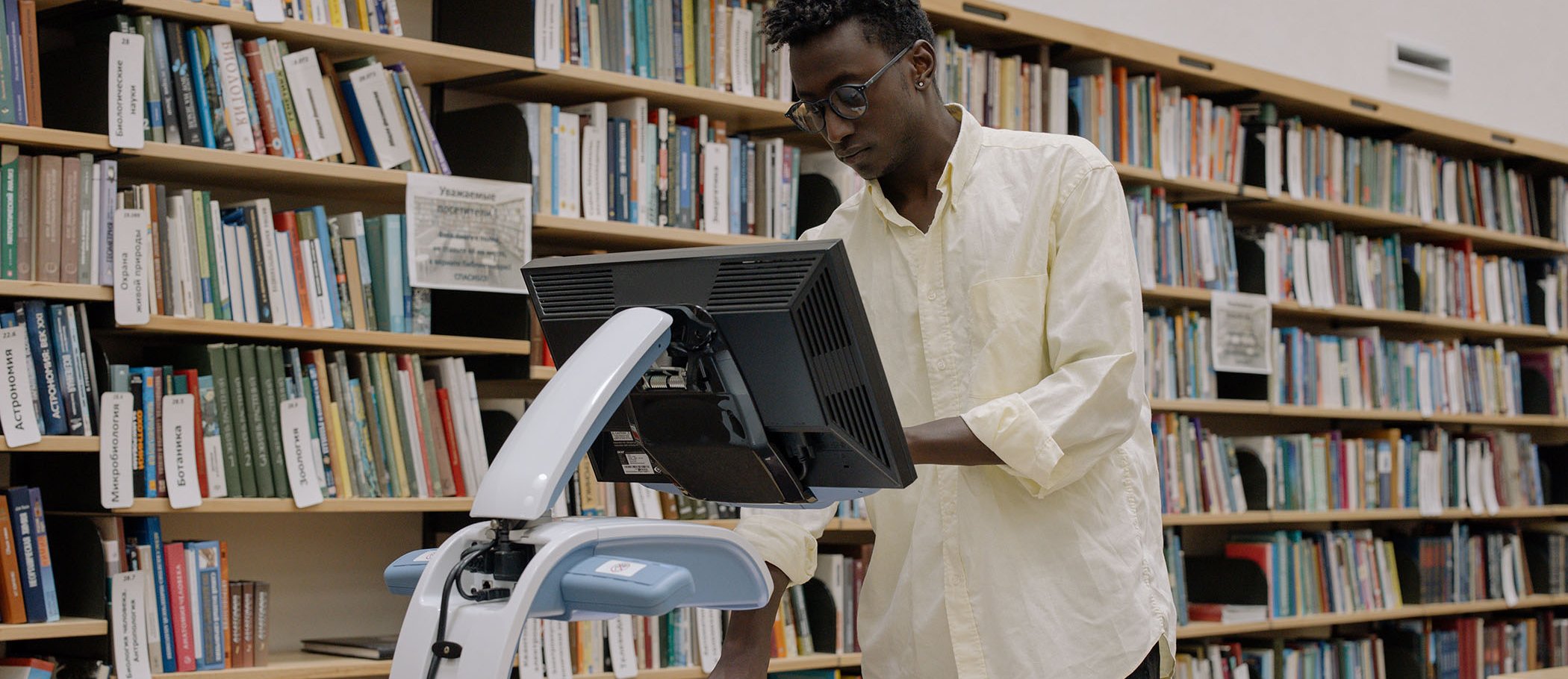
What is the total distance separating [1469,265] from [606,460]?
13.6ft

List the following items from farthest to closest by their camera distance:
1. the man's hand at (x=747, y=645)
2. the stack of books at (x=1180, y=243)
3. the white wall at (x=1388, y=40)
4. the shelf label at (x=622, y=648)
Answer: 1. the white wall at (x=1388, y=40)
2. the stack of books at (x=1180, y=243)
3. the shelf label at (x=622, y=648)
4. the man's hand at (x=747, y=645)

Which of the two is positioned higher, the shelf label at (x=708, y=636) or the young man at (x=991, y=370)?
the young man at (x=991, y=370)

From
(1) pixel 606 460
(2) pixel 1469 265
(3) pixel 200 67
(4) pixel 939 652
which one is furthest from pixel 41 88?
(2) pixel 1469 265

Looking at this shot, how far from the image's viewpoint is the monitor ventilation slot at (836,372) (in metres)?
1.10

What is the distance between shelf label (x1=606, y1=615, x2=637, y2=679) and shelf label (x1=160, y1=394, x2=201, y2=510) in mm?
806

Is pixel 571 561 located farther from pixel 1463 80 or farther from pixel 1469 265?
pixel 1463 80

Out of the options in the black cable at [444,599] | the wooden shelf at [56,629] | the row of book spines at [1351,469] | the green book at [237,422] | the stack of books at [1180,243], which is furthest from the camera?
the row of book spines at [1351,469]

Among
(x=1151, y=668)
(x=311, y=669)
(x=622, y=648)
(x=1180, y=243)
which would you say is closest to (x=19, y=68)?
(x=311, y=669)

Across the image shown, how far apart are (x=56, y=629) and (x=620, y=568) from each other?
1.57 meters

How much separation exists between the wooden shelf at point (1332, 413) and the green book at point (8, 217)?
2431mm

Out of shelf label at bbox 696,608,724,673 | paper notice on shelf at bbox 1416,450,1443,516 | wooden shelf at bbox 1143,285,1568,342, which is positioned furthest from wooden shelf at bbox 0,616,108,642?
paper notice on shelf at bbox 1416,450,1443,516

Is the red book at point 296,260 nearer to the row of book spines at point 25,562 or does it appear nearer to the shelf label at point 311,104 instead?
the shelf label at point 311,104

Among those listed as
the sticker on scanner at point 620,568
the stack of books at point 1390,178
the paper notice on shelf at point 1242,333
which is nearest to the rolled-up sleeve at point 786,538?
the sticker on scanner at point 620,568

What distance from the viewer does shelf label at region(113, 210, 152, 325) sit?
2271 millimetres
